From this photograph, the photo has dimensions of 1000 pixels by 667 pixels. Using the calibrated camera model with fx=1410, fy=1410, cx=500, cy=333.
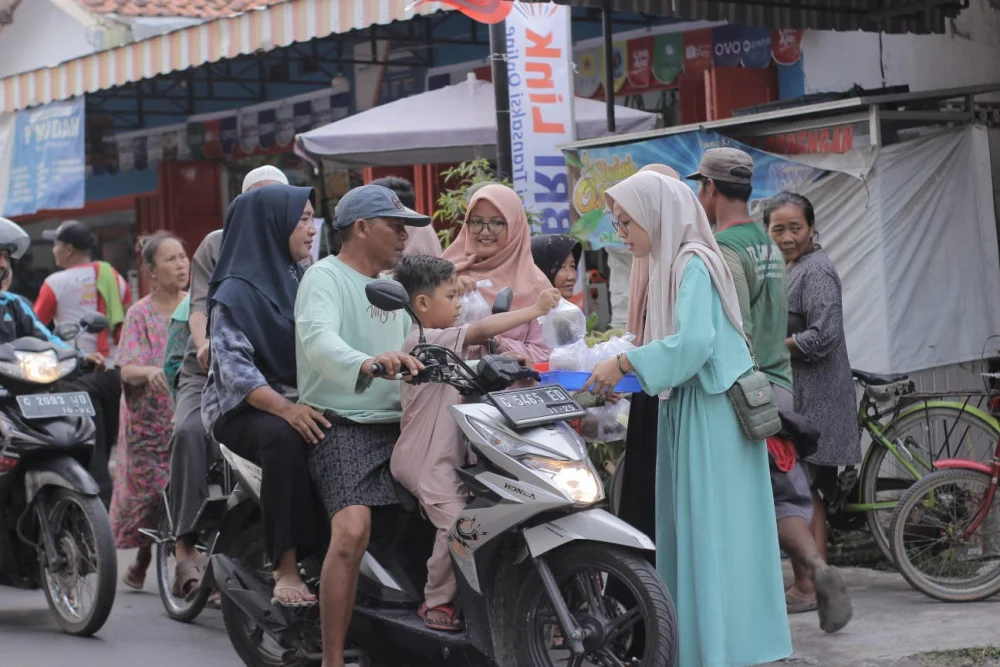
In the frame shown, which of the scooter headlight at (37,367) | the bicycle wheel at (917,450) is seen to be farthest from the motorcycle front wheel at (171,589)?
the bicycle wheel at (917,450)

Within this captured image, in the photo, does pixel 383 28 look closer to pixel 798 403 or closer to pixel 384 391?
pixel 798 403

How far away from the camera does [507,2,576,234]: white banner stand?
8.40 m

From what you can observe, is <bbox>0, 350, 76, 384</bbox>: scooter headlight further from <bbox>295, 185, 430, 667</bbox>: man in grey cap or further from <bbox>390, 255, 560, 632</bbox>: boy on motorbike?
<bbox>390, 255, 560, 632</bbox>: boy on motorbike

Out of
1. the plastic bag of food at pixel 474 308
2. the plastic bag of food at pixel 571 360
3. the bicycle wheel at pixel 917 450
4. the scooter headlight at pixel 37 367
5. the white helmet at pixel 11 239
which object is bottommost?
the bicycle wheel at pixel 917 450

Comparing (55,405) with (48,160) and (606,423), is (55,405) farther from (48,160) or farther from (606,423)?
(48,160)

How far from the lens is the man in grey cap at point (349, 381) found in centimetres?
450

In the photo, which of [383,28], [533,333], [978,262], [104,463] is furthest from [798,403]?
[383,28]

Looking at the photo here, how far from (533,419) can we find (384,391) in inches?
29.7

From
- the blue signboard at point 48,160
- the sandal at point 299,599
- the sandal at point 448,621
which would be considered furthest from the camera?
the blue signboard at point 48,160

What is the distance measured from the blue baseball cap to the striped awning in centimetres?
417

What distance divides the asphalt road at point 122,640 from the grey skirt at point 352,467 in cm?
149

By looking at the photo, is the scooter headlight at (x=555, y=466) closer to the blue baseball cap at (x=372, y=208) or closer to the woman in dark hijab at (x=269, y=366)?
the woman in dark hijab at (x=269, y=366)

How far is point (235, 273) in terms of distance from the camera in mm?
4914

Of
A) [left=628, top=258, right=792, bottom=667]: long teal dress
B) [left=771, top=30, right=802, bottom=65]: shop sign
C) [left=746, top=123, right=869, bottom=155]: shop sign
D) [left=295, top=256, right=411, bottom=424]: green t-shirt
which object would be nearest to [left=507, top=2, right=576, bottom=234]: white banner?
[left=746, top=123, right=869, bottom=155]: shop sign
